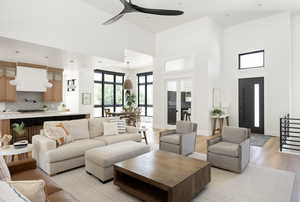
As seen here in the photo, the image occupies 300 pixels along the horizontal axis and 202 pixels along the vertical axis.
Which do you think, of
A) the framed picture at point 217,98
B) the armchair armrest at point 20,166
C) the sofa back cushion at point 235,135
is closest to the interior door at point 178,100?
the framed picture at point 217,98

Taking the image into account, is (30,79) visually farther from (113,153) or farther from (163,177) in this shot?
(163,177)

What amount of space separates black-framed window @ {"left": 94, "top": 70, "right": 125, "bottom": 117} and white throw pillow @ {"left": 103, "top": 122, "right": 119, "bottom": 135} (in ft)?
19.4

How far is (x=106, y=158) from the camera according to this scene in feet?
8.65

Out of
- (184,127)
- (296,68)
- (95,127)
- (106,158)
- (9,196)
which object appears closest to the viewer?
(9,196)

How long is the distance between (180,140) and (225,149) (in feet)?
3.16

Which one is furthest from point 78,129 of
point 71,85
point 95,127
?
point 71,85

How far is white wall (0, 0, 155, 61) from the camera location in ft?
13.1

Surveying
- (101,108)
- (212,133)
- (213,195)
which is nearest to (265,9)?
(212,133)

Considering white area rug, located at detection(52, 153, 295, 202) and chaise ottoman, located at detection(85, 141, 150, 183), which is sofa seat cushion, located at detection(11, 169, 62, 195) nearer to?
white area rug, located at detection(52, 153, 295, 202)

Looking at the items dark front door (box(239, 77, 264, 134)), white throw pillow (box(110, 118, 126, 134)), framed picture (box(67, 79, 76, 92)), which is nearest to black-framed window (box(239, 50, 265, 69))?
dark front door (box(239, 77, 264, 134))

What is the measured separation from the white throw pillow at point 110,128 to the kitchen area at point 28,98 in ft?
5.71

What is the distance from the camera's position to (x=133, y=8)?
3.27 metres

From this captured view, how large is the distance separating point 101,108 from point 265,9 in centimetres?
886

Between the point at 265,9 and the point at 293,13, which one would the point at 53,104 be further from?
the point at 293,13
